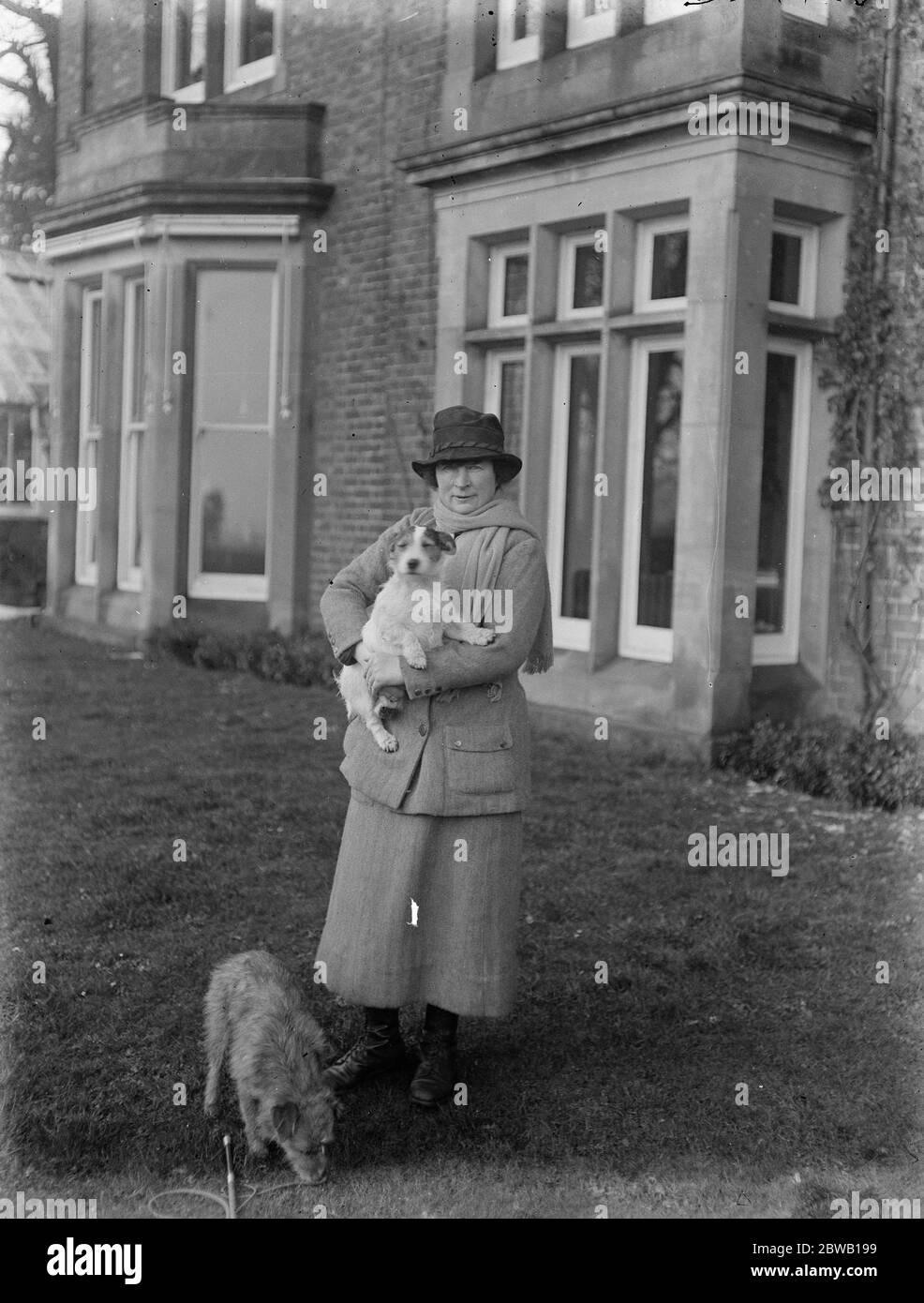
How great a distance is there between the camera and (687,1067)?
4777mm

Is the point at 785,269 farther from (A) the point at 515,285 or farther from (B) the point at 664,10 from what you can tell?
(A) the point at 515,285

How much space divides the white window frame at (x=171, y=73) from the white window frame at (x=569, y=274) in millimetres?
4748

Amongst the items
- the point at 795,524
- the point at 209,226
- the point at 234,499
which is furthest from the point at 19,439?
the point at 795,524

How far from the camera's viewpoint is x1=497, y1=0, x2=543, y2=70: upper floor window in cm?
1049

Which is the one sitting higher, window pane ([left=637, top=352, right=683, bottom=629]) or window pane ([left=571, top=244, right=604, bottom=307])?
window pane ([left=571, top=244, right=604, bottom=307])

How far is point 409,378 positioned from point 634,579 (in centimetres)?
294

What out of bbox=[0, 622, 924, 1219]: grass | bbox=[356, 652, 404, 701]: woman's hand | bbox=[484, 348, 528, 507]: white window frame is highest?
bbox=[484, 348, 528, 507]: white window frame

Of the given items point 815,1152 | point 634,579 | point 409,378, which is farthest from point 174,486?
point 815,1152

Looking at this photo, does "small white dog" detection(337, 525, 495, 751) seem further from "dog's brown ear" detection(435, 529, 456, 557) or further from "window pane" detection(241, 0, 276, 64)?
"window pane" detection(241, 0, 276, 64)

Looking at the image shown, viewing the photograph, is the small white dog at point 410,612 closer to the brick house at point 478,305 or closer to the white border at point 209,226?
the brick house at point 478,305

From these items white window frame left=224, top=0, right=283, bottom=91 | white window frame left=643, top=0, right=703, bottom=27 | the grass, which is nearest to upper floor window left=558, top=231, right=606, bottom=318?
white window frame left=643, top=0, right=703, bottom=27

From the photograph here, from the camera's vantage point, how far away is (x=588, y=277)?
10477 millimetres

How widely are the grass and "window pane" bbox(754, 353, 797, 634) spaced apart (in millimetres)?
1596
